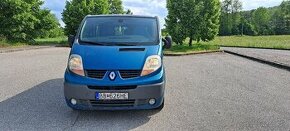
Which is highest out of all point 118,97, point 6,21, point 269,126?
point 6,21

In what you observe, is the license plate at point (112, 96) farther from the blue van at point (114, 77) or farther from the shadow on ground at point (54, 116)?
the shadow on ground at point (54, 116)

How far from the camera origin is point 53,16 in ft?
110

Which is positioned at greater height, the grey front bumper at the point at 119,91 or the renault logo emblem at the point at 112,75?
the renault logo emblem at the point at 112,75

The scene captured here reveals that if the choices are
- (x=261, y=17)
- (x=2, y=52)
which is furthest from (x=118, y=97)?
(x=261, y=17)

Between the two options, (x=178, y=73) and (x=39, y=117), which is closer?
(x=39, y=117)

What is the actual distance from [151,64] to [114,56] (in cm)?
62

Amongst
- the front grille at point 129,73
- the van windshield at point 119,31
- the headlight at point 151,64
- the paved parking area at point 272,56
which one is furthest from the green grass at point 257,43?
the front grille at point 129,73

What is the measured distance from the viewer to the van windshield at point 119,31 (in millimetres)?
6164

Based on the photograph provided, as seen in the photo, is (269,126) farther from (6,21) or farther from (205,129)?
(6,21)

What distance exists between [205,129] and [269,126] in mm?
1046

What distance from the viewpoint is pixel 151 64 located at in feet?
18.2

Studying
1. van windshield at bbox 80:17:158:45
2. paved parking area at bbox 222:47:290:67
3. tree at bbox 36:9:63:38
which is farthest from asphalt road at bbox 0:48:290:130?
tree at bbox 36:9:63:38

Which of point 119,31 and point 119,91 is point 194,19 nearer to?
point 119,31

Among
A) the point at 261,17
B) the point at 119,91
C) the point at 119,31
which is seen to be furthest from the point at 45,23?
the point at 261,17
